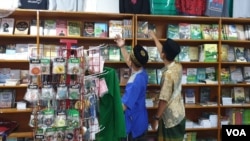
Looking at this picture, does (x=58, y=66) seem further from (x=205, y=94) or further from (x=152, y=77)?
(x=205, y=94)

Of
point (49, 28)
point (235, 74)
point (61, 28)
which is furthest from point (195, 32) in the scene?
point (49, 28)

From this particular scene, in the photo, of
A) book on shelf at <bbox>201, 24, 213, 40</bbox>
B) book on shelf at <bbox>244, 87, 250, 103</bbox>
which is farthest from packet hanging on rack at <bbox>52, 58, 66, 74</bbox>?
book on shelf at <bbox>244, 87, 250, 103</bbox>

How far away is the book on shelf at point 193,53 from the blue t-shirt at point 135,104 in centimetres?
142

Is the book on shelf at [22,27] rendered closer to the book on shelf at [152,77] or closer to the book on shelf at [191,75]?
the book on shelf at [152,77]

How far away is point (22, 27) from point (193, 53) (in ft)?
8.13

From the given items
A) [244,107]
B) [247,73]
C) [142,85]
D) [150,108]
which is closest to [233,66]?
[247,73]

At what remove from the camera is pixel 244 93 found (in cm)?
454

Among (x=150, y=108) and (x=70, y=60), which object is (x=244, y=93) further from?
(x=70, y=60)

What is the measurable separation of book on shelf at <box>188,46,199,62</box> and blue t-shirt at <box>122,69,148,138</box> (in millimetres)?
1422

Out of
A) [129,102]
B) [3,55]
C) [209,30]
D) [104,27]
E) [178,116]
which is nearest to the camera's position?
[129,102]

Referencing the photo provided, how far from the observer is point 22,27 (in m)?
3.88

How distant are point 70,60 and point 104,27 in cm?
200

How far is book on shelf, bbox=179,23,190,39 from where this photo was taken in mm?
4259

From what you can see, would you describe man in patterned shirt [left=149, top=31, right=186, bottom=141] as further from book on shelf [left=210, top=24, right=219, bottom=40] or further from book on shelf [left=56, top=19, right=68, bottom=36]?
book on shelf [left=56, top=19, right=68, bottom=36]
